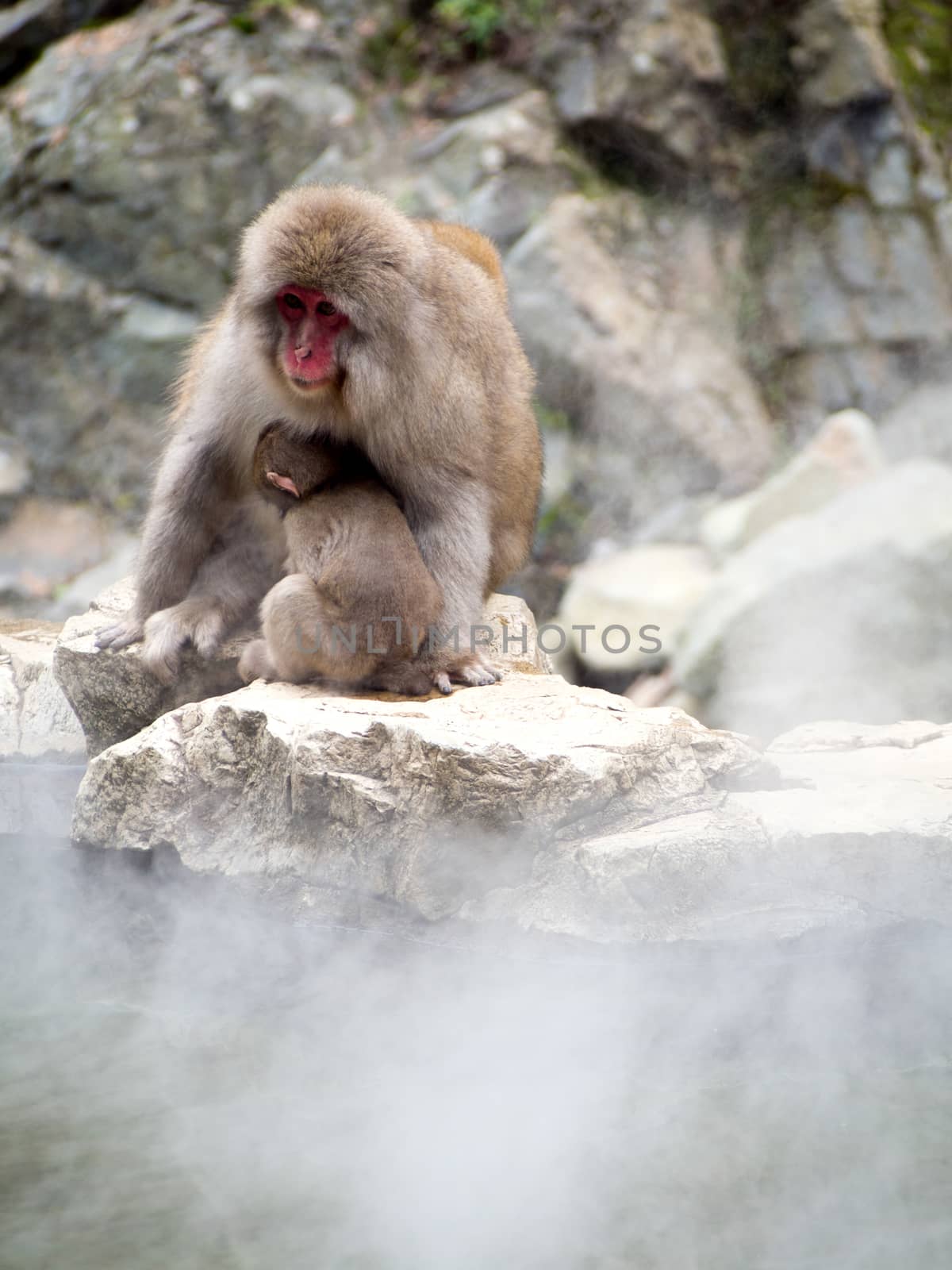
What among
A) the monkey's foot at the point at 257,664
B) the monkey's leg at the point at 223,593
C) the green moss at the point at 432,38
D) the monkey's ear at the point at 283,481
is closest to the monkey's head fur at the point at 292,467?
the monkey's ear at the point at 283,481

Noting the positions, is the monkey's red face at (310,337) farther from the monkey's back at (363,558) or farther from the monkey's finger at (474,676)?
the monkey's finger at (474,676)

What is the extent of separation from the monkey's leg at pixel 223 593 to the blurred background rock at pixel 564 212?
4397 mm

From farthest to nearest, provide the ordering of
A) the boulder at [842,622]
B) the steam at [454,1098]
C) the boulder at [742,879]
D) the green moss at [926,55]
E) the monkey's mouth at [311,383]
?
the green moss at [926,55] → the boulder at [842,622] → the monkey's mouth at [311,383] → the boulder at [742,879] → the steam at [454,1098]

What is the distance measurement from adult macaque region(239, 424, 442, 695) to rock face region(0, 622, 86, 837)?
774mm

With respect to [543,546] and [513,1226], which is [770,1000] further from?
[543,546]

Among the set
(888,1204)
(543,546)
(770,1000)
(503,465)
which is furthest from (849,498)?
(888,1204)

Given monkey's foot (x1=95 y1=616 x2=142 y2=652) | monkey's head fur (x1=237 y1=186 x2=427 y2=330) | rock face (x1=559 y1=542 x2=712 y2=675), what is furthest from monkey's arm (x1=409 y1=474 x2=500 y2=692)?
rock face (x1=559 y1=542 x2=712 y2=675)

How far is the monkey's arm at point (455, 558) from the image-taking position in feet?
13.5

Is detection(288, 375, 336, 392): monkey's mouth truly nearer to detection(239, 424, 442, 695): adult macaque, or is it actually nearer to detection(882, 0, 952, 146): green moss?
detection(239, 424, 442, 695): adult macaque

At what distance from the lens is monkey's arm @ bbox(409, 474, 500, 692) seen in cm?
412

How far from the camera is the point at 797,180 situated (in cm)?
920

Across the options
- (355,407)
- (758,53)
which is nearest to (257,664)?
(355,407)

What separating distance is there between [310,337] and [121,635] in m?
1.19

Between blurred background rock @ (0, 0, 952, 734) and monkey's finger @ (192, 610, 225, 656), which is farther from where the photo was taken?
blurred background rock @ (0, 0, 952, 734)
